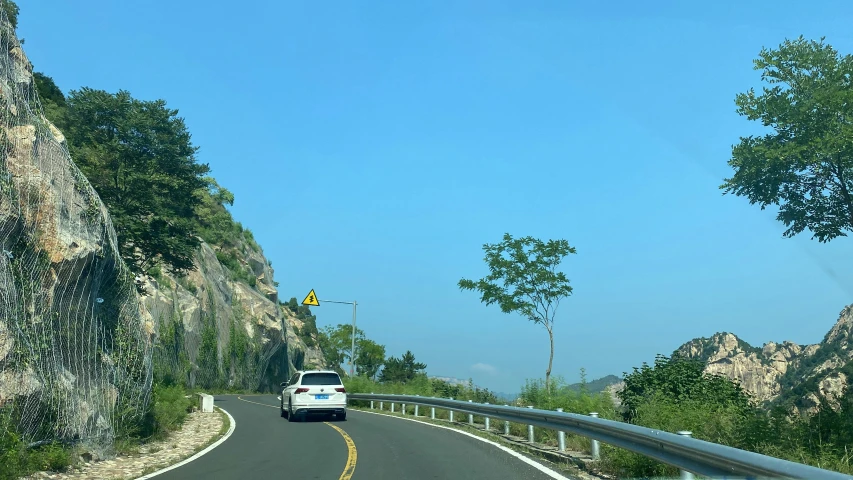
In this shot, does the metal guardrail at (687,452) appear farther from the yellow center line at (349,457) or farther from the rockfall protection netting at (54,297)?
the rockfall protection netting at (54,297)

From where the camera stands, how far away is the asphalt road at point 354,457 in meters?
11.4

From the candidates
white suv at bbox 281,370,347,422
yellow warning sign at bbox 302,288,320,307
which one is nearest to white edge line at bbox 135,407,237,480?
white suv at bbox 281,370,347,422

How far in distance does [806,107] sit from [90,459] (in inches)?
657

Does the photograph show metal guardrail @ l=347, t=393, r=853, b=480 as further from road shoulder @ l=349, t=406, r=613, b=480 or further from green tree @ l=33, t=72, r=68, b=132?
green tree @ l=33, t=72, r=68, b=132

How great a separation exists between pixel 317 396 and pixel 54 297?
1343cm

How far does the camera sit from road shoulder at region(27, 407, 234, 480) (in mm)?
11664

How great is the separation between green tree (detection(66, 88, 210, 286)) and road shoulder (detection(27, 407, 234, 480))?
1380 centimetres

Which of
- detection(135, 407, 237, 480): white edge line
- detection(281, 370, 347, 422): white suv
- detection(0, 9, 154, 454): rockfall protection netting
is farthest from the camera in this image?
detection(281, 370, 347, 422): white suv

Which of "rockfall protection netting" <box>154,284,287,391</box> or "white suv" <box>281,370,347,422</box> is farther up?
"rockfall protection netting" <box>154,284,287,391</box>

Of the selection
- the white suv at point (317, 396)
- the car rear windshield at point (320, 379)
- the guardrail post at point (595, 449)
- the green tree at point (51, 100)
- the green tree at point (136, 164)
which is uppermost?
the green tree at point (51, 100)

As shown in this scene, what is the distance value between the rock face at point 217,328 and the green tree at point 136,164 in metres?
8.23

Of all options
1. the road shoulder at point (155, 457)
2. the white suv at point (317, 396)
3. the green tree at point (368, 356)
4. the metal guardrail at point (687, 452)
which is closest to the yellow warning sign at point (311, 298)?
the white suv at point (317, 396)

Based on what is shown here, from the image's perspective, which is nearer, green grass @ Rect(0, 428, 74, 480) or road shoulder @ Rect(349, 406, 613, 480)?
green grass @ Rect(0, 428, 74, 480)

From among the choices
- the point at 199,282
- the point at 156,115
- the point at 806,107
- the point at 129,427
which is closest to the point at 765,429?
the point at 806,107
